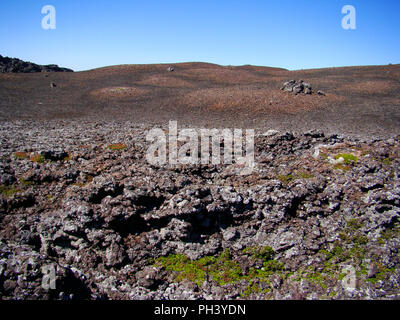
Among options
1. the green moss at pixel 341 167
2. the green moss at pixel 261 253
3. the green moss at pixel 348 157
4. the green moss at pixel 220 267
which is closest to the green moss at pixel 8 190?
the green moss at pixel 220 267

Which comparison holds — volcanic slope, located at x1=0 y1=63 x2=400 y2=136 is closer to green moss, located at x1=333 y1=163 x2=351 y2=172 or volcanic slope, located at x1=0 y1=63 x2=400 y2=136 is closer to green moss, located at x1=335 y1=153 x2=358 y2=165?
green moss, located at x1=335 y1=153 x2=358 y2=165

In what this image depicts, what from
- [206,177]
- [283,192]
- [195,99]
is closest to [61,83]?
[195,99]

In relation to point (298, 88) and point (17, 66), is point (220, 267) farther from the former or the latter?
point (17, 66)

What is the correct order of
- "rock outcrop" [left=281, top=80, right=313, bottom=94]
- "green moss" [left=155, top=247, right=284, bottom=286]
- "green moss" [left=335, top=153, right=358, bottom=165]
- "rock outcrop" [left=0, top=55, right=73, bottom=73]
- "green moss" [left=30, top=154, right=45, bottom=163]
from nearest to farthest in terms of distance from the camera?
"green moss" [left=155, top=247, right=284, bottom=286], "green moss" [left=335, top=153, right=358, bottom=165], "green moss" [left=30, top=154, right=45, bottom=163], "rock outcrop" [left=281, top=80, right=313, bottom=94], "rock outcrop" [left=0, top=55, right=73, bottom=73]

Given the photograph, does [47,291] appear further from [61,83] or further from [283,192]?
[61,83]

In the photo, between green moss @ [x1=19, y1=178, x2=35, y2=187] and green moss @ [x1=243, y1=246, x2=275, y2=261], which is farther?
green moss @ [x1=19, y1=178, x2=35, y2=187]

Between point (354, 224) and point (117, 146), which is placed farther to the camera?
point (117, 146)

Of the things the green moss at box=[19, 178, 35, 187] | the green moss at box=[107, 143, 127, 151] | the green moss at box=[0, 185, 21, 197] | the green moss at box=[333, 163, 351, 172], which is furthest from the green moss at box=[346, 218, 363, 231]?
the green moss at box=[0, 185, 21, 197]

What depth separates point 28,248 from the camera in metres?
8.88

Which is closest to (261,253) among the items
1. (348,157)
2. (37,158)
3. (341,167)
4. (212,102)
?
(341,167)

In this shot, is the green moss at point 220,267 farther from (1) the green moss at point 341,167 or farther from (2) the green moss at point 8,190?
(2) the green moss at point 8,190

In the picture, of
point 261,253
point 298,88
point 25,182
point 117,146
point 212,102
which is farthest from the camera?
point 298,88

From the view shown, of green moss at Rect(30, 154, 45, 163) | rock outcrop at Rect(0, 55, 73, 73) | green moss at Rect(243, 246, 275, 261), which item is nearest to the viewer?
green moss at Rect(243, 246, 275, 261)

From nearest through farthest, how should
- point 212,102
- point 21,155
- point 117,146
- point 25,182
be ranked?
1. point 25,182
2. point 21,155
3. point 117,146
4. point 212,102
